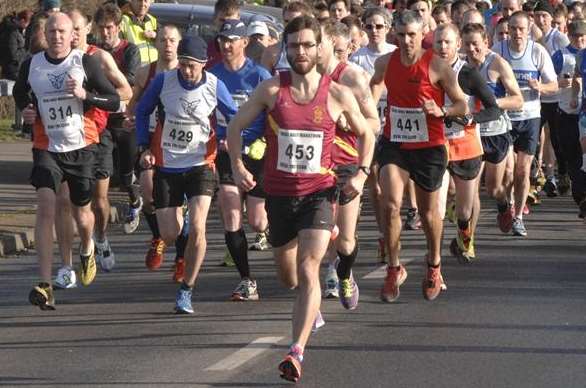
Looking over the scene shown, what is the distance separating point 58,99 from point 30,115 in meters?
0.22

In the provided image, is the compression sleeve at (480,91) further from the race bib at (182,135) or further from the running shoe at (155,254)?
the running shoe at (155,254)

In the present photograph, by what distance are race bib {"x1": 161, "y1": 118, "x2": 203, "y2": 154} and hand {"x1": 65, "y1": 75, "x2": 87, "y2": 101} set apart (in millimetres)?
603

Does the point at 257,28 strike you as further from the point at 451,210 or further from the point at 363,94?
the point at 363,94

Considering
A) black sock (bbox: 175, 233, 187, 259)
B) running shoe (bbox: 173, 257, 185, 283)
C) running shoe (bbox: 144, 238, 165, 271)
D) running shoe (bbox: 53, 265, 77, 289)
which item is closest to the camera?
running shoe (bbox: 53, 265, 77, 289)

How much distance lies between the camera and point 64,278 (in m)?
13.8

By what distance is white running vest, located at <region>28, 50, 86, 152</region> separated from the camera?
13016 mm

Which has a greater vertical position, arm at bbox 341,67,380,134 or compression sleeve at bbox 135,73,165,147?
arm at bbox 341,67,380,134

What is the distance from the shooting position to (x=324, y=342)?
11.2 metres

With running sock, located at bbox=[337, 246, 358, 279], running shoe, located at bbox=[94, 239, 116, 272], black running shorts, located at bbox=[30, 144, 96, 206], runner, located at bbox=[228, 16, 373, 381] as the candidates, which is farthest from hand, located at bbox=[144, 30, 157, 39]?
runner, located at bbox=[228, 16, 373, 381]

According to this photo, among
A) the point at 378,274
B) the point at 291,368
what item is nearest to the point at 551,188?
the point at 378,274

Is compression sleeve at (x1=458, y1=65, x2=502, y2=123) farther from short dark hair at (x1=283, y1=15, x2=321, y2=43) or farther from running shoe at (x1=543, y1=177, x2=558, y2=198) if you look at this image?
running shoe at (x1=543, y1=177, x2=558, y2=198)

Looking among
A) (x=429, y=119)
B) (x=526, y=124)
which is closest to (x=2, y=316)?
(x=429, y=119)

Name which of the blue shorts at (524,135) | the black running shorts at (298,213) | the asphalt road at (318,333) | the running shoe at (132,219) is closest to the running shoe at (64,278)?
the asphalt road at (318,333)

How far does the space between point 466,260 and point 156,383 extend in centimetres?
573
